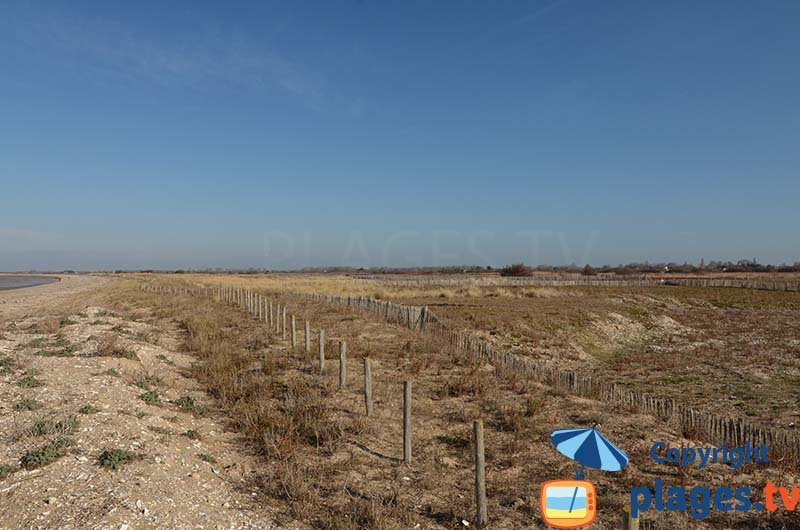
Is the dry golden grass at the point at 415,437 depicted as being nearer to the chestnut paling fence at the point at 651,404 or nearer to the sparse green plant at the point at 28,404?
the chestnut paling fence at the point at 651,404

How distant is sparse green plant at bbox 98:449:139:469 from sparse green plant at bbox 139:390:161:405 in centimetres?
313

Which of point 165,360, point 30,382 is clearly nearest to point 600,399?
point 165,360

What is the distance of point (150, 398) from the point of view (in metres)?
10.9

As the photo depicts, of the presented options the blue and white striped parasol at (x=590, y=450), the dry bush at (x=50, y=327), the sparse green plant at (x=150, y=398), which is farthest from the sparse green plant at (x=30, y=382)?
the blue and white striped parasol at (x=590, y=450)

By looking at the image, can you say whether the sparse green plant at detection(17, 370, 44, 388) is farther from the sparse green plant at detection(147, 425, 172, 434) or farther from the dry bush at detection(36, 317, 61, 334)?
the dry bush at detection(36, 317, 61, 334)

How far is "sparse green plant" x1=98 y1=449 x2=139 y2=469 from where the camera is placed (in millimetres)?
7227

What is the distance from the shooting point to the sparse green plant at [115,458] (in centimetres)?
723

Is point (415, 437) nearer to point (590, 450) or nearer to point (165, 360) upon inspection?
point (590, 450)

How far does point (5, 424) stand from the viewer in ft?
27.5

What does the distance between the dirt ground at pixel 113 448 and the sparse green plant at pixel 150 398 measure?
0.08 m

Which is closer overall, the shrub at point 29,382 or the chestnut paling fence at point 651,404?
the chestnut paling fence at point 651,404

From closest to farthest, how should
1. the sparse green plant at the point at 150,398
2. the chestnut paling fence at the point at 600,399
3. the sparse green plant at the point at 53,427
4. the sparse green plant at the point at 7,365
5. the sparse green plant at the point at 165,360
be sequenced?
the chestnut paling fence at the point at 600,399 → the sparse green plant at the point at 53,427 → the sparse green plant at the point at 150,398 → the sparse green plant at the point at 7,365 → the sparse green plant at the point at 165,360

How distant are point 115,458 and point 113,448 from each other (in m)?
0.61

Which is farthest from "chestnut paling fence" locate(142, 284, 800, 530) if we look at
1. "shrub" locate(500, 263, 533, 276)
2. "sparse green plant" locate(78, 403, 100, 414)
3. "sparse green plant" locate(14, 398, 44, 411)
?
"shrub" locate(500, 263, 533, 276)
